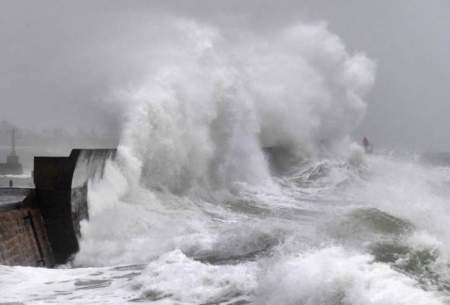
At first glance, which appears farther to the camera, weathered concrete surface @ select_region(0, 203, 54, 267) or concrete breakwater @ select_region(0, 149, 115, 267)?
concrete breakwater @ select_region(0, 149, 115, 267)

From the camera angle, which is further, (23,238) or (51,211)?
(51,211)

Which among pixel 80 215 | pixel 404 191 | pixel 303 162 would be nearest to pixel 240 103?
pixel 303 162

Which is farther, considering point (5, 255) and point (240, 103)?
point (240, 103)

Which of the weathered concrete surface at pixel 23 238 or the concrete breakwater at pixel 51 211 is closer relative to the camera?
the weathered concrete surface at pixel 23 238

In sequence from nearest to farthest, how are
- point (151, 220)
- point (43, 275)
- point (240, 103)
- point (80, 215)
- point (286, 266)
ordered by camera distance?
1. point (286, 266)
2. point (43, 275)
3. point (80, 215)
4. point (151, 220)
5. point (240, 103)

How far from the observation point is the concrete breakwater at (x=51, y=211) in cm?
933

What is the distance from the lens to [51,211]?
10.2 m

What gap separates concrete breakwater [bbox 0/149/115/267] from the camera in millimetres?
9328

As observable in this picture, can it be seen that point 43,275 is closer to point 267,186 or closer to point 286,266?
point 286,266

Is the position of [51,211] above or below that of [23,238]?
above

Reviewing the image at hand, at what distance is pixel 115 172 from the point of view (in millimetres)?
13359

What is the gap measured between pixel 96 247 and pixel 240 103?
12.7m

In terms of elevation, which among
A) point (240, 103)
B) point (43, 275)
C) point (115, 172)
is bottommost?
point (43, 275)

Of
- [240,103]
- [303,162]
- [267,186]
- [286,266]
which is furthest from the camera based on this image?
[303,162]
